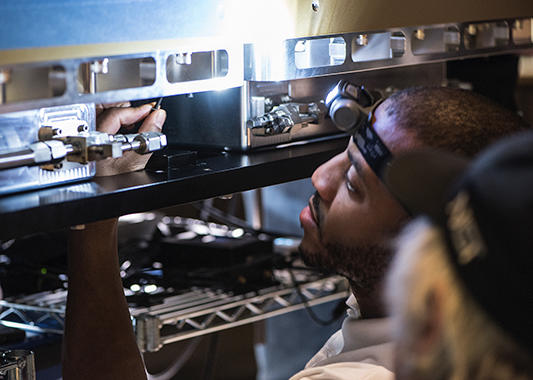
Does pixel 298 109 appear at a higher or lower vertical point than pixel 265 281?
higher

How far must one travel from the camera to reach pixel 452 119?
0.95 meters

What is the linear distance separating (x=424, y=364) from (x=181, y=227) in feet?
4.56

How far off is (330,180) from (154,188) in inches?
9.0

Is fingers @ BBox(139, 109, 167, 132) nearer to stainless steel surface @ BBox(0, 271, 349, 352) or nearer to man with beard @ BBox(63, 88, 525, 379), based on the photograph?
man with beard @ BBox(63, 88, 525, 379)

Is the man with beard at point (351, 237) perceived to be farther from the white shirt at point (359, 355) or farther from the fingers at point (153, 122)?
the fingers at point (153, 122)

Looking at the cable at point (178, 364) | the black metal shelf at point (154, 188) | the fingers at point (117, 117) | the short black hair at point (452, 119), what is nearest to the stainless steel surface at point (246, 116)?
the black metal shelf at point (154, 188)

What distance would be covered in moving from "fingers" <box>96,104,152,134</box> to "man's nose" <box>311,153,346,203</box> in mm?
252

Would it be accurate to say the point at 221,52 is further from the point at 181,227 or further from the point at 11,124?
the point at 181,227

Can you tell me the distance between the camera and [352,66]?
133 cm

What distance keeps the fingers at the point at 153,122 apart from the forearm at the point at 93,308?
0.14 metres

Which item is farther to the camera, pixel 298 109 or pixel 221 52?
pixel 298 109

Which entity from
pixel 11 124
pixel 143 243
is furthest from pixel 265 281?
pixel 11 124

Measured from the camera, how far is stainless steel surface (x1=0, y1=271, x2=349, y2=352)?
140 cm

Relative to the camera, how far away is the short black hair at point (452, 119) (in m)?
0.92
